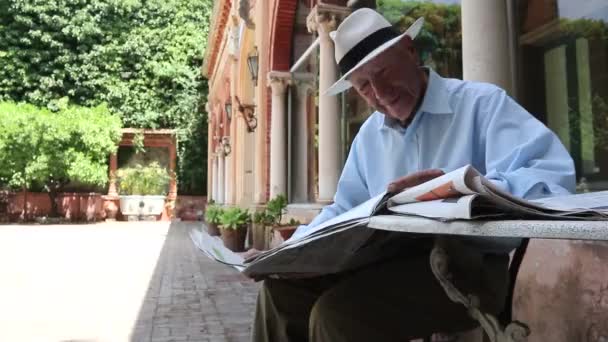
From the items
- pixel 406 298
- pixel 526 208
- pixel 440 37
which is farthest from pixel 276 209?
pixel 526 208

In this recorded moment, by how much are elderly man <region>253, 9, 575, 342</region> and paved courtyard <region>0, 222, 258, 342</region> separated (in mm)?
2020

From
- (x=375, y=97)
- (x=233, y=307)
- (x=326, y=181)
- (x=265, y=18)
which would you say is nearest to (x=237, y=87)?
(x=265, y=18)

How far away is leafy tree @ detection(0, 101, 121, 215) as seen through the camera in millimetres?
18547

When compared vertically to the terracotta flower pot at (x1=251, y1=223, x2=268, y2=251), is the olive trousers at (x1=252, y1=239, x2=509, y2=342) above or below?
above

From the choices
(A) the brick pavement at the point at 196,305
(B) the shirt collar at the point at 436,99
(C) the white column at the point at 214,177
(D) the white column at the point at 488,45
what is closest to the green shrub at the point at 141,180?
(C) the white column at the point at 214,177

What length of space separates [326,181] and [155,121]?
18.4 metres

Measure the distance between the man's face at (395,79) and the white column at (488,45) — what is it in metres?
1.60

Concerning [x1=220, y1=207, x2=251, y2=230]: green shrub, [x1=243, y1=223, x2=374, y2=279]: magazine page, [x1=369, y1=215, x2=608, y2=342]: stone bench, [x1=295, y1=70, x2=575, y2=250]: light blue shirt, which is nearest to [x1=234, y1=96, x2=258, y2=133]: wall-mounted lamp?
[x1=220, y1=207, x2=251, y2=230]: green shrub

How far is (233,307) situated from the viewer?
15.0ft

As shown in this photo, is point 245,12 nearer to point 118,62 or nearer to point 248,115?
point 248,115

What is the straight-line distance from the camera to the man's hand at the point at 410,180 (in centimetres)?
123

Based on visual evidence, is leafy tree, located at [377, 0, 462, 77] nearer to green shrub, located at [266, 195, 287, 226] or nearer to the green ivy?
green shrub, located at [266, 195, 287, 226]

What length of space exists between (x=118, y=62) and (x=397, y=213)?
2427cm

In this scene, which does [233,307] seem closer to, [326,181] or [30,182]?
[326,181]
